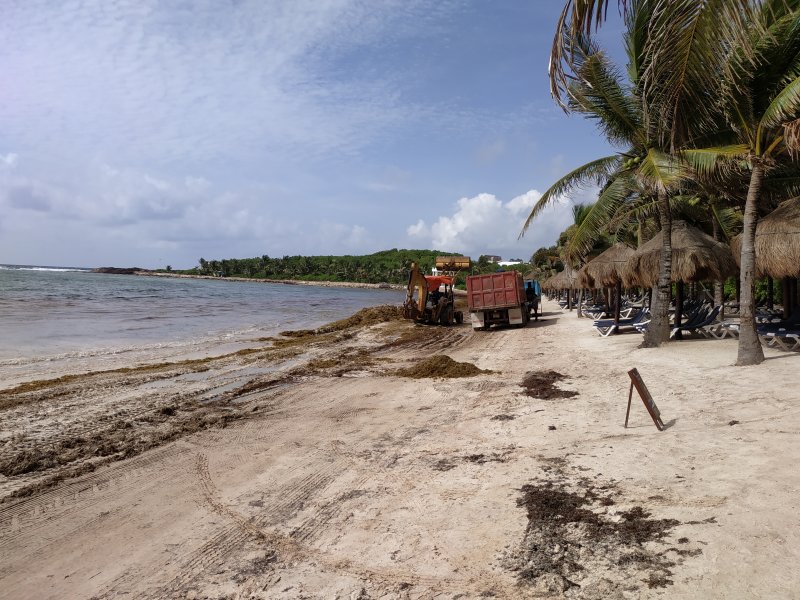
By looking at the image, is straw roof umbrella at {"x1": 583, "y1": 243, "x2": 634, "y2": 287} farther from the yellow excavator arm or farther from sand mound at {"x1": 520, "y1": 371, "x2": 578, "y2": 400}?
the yellow excavator arm

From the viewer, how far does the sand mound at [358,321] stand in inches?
858

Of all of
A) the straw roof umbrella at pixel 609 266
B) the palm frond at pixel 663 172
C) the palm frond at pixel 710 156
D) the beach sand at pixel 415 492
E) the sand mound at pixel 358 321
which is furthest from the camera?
the sand mound at pixel 358 321

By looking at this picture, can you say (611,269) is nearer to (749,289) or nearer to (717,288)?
(717,288)

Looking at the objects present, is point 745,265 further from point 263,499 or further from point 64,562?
point 64,562

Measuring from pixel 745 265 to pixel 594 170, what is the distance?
14.2 feet

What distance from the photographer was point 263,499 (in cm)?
470

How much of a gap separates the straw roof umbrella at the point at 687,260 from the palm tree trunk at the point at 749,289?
357 cm

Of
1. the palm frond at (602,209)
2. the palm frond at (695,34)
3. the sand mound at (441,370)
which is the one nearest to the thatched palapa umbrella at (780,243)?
the palm frond at (602,209)

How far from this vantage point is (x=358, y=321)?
2706 centimetres

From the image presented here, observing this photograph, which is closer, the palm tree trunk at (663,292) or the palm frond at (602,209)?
the palm tree trunk at (663,292)

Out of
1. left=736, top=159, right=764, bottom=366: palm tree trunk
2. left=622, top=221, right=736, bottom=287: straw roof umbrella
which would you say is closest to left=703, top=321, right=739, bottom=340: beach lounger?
left=622, top=221, right=736, bottom=287: straw roof umbrella

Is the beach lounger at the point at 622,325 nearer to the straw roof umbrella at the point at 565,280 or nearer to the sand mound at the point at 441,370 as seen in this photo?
the sand mound at the point at 441,370

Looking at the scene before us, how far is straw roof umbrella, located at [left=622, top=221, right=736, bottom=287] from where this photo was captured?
40.3 ft

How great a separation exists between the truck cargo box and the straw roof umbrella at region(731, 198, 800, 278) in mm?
11478
